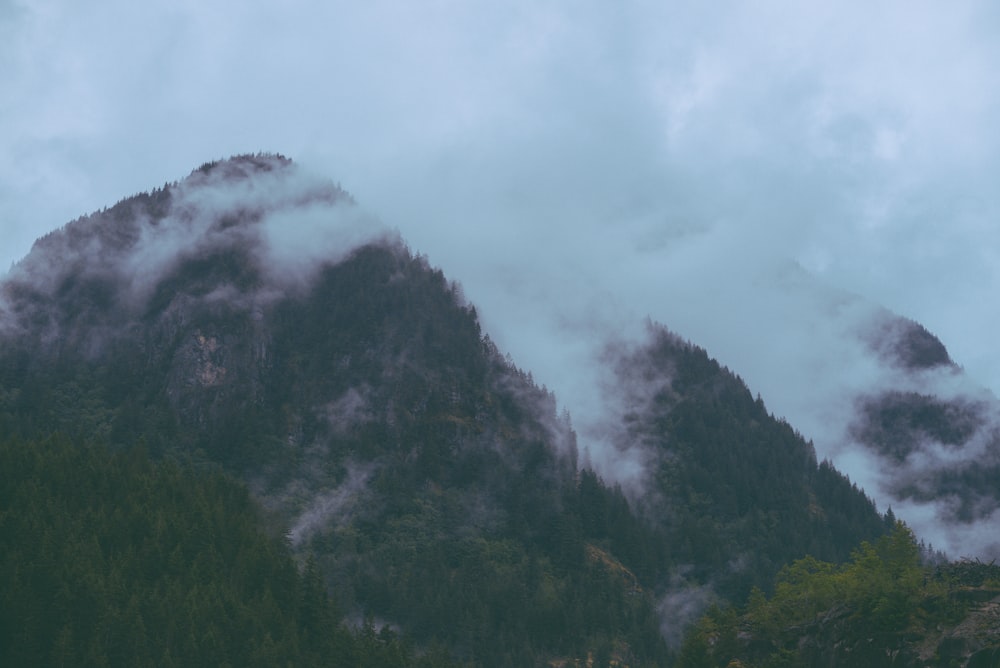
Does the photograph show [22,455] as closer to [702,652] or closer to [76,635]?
[76,635]

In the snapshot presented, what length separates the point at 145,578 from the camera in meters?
142

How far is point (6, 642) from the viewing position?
122m

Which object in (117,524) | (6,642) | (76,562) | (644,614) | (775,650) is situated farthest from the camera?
(644,614)

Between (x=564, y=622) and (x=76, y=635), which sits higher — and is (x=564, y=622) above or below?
above

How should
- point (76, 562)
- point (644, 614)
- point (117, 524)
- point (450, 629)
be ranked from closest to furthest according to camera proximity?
1. point (76, 562)
2. point (117, 524)
3. point (450, 629)
4. point (644, 614)

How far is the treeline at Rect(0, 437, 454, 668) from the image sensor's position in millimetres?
123500

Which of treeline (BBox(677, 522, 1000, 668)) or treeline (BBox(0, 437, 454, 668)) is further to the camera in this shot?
treeline (BBox(0, 437, 454, 668))

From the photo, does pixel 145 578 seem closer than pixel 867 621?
No

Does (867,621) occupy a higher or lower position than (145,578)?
higher

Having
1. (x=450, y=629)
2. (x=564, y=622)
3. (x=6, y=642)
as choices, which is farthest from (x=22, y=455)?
(x=564, y=622)

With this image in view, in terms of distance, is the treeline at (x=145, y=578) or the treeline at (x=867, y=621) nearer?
the treeline at (x=867, y=621)

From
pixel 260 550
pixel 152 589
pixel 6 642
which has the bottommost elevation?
pixel 6 642

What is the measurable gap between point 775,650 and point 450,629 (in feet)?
258

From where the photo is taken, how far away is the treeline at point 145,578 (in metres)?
124
